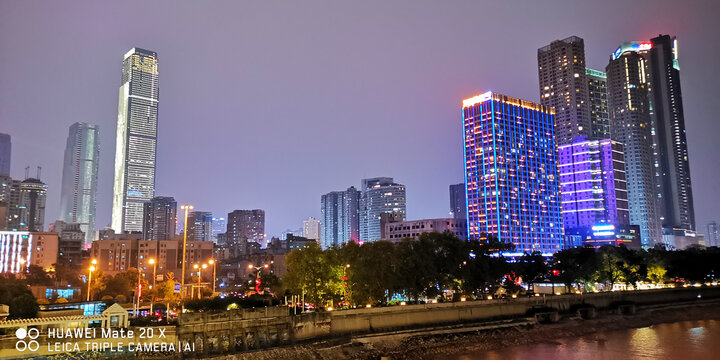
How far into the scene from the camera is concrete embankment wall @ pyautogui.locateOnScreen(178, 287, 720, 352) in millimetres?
56491

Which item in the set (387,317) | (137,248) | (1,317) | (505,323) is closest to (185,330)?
(1,317)

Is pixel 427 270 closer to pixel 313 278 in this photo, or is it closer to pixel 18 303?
pixel 313 278

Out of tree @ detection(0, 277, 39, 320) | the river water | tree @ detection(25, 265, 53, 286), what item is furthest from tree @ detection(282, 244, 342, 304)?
tree @ detection(25, 265, 53, 286)

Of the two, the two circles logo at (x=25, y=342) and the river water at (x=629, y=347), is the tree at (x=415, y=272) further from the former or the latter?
the two circles logo at (x=25, y=342)

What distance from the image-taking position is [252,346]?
58812 mm

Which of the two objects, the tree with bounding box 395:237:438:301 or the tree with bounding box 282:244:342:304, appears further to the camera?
the tree with bounding box 395:237:438:301

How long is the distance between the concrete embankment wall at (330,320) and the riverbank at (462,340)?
299 cm

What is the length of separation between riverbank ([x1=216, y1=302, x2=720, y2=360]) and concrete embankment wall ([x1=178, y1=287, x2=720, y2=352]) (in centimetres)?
299

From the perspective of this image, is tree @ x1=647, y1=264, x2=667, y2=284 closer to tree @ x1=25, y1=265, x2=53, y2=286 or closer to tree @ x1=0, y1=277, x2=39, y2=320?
tree @ x1=0, y1=277, x2=39, y2=320

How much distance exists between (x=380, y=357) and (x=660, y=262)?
299ft

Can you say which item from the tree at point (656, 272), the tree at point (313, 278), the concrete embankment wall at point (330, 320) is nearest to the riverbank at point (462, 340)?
the concrete embankment wall at point (330, 320)

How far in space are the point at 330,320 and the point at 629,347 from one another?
41.3m

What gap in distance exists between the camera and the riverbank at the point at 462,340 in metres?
60.0

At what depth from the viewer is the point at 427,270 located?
8469cm
